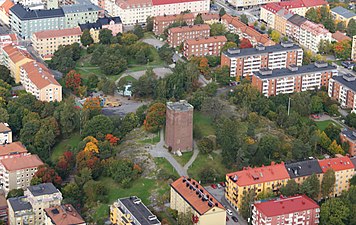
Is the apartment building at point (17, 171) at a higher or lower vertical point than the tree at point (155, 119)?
lower

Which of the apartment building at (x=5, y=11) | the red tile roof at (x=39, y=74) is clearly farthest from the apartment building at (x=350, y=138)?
the apartment building at (x=5, y=11)

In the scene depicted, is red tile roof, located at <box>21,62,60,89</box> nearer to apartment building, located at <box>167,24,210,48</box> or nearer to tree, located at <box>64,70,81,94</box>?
tree, located at <box>64,70,81,94</box>

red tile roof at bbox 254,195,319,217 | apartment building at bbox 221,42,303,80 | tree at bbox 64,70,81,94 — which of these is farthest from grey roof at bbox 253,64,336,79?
red tile roof at bbox 254,195,319,217

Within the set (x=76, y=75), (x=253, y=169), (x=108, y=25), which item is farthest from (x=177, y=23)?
(x=253, y=169)

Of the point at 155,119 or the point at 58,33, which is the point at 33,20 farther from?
the point at 155,119

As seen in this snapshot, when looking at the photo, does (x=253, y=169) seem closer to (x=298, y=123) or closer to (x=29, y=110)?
(x=298, y=123)

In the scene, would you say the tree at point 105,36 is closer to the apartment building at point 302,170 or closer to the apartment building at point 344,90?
the apartment building at point 344,90
